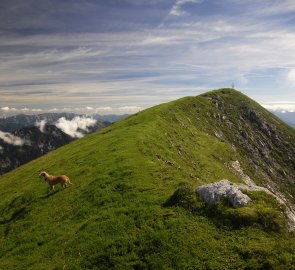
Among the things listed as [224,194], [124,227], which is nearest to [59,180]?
[124,227]

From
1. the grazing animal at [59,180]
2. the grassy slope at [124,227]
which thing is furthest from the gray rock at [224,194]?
the grazing animal at [59,180]

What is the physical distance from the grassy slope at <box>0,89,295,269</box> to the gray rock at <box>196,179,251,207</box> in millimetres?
980

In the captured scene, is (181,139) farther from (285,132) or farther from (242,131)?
(285,132)

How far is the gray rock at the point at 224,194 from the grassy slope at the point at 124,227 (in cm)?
98

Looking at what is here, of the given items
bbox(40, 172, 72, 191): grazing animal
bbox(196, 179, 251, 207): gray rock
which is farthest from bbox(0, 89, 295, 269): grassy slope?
bbox(40, 172, 72, 191): grazing animal

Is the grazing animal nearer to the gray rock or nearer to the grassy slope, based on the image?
the grassy slope

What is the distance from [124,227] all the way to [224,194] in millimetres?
9478

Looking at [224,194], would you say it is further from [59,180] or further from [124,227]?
[59,180]

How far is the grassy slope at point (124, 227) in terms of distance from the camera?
2319 centimetres

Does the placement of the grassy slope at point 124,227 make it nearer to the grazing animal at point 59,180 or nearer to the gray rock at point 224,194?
the gray rock at point 224,194

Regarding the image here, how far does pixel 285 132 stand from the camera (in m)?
132

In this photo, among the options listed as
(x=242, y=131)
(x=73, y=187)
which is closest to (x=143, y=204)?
(x=73, y=187)

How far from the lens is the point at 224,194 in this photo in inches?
1124

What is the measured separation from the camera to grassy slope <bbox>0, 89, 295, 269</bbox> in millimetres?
23188
